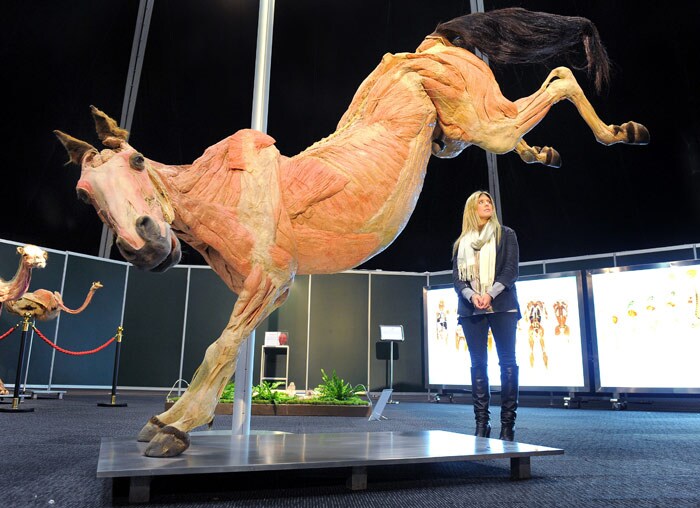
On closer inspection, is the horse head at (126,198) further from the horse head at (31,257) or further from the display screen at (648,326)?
the display screen at (648,326)

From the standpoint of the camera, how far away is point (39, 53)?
6250mm

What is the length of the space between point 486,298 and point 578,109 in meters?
1.13

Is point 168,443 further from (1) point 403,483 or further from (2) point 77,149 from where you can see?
(2) point 77,149

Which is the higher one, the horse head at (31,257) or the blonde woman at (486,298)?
the horse head at (31,257)

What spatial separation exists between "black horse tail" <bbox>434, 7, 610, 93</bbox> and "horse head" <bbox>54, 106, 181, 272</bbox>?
1.77 m

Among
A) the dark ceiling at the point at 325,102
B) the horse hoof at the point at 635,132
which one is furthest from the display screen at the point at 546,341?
the horse hoof at the point at 635,132

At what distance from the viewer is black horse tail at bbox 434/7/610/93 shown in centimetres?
280

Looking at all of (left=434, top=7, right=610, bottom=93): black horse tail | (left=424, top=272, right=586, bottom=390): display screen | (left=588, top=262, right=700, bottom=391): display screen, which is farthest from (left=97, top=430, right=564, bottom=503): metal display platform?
(left=424, top=272, right=586, bottom=390): display screen

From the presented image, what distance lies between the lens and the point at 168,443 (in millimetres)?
1760

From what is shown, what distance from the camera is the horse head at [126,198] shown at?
68.2 inches

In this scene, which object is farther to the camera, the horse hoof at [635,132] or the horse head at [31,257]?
the horse head at [31,257]

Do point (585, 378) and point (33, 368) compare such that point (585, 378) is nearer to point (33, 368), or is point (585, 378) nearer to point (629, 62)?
point (629, 62)

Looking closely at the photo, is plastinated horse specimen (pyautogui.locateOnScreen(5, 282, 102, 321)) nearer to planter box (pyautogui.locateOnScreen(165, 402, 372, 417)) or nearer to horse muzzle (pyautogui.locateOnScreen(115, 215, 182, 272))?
planter box (pyautogui.locateOnScreen(165, 402, 372, 417))

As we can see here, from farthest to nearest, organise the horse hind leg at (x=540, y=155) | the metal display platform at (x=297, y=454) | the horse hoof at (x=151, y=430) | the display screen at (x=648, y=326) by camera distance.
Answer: the display screen at (x=648, y=326) < the horse hind leg at (x=540, y=155) < the horse hoof at (x=151, y=430) < the metal display platform at (x=297, y=454)
